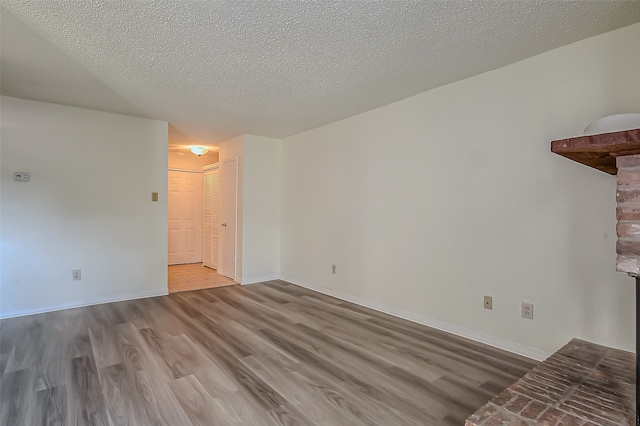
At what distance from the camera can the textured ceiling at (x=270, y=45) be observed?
1887mm

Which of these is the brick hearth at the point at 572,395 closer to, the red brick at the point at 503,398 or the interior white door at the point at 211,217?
the red brick at the point at 503,398

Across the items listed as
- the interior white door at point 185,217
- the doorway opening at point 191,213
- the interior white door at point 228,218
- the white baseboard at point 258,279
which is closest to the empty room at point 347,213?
the white baseboard at point 258,279

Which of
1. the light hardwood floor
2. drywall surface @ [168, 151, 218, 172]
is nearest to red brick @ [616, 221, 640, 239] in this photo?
the light hardwood floor

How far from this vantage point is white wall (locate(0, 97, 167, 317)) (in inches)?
135

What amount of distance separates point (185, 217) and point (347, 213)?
435cm

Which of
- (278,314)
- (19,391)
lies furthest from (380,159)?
(19,391)

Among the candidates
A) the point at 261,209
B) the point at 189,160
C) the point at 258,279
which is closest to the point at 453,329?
the point at 258,279

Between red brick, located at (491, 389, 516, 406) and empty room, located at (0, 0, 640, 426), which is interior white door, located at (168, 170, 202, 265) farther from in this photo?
red brick, located at (491, 389, 516, 406)

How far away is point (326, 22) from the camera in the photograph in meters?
2.01

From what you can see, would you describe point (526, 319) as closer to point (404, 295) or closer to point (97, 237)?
point (404, 295)

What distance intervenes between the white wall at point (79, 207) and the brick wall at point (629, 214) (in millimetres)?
4549

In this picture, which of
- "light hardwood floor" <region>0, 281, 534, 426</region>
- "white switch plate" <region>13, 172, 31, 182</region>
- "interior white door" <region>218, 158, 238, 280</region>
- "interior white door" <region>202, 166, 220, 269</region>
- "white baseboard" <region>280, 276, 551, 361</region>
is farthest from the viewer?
"interior white door" <region>202, 166, 220, 269</region>

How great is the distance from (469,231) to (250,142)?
3.51m

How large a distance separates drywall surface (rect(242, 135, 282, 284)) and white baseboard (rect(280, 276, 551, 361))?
1.35 m
